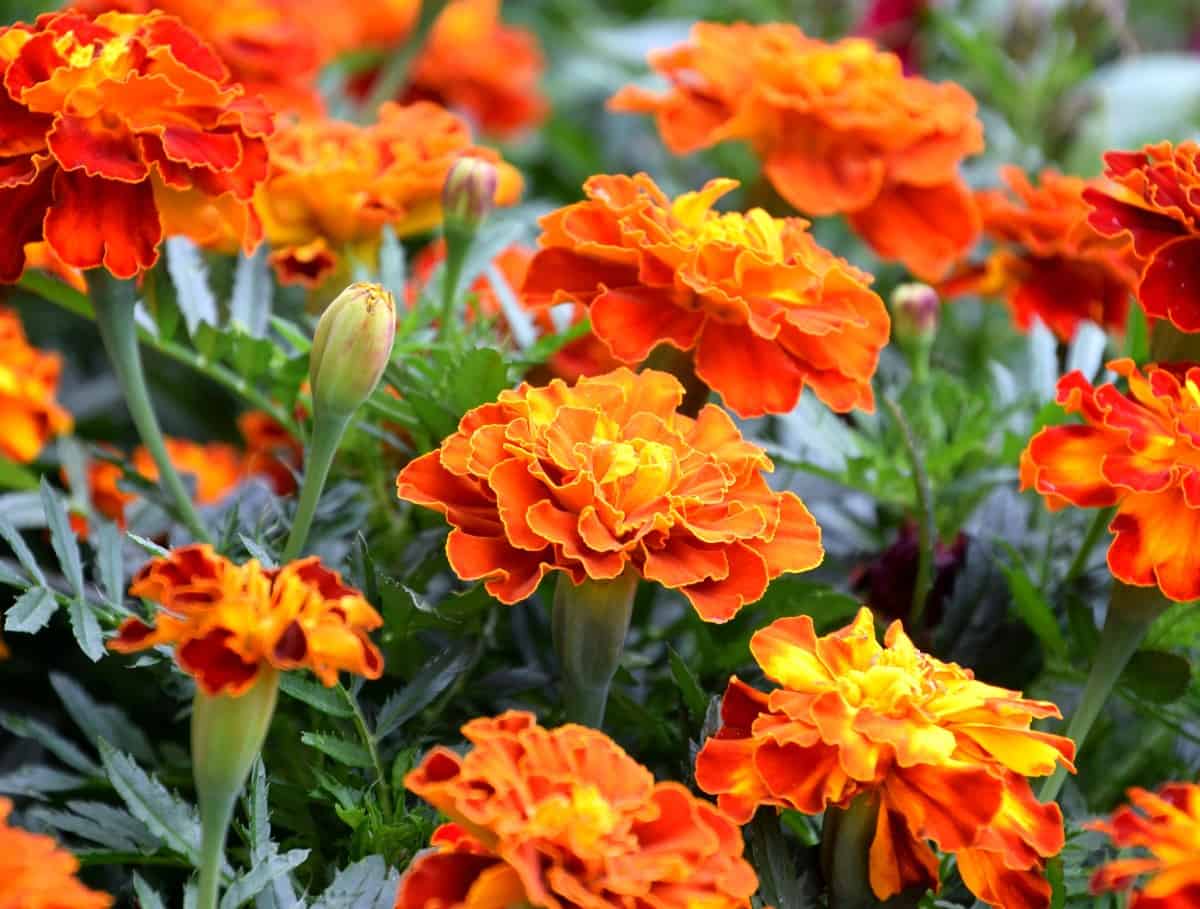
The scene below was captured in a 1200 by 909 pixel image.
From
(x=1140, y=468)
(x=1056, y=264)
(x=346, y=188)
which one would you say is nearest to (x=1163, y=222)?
(x=1140, y=468)

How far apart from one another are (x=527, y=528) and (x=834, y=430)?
252mm

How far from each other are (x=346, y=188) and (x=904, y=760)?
0.37 m

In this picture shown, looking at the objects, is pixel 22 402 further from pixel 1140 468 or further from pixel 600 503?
pixel 1140 468

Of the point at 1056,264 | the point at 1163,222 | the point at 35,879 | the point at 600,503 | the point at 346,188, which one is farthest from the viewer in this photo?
the point at 1056,264

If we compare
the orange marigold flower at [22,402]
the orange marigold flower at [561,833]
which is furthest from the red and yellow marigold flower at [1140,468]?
the orange marigold flower at [22,402]

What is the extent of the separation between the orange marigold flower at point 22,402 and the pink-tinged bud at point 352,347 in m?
0.25

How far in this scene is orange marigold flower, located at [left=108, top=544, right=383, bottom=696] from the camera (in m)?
0.42

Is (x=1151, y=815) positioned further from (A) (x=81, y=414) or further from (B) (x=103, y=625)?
(A) (x=81, y=414)

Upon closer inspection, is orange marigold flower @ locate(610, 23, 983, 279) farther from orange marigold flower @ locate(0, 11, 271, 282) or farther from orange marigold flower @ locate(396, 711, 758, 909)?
orange marigold flower @ locate(396, 711, 758, 909)

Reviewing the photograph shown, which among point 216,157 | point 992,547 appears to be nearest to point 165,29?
point 216,157

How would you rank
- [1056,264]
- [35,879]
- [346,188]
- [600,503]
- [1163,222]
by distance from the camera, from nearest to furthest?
[35,879] < [600,503] < [1163,222] < [346,188] < [1056,264]

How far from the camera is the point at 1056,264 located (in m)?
0.81

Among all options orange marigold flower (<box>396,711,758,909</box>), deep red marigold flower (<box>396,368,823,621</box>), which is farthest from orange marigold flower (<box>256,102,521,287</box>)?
orange marigold flower (<box>396,711,758,909</box>)

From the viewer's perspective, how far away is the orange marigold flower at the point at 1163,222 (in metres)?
0.57
